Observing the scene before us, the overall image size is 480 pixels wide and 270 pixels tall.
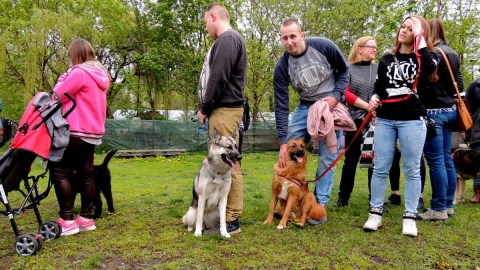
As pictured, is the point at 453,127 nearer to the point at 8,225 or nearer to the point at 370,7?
the point at 8,225

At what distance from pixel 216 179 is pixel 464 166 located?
400 centimetres

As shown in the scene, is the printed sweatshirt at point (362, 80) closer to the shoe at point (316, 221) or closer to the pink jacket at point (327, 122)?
the pink jacket at point (327, 122)

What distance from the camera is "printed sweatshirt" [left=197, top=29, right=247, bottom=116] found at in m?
3.62

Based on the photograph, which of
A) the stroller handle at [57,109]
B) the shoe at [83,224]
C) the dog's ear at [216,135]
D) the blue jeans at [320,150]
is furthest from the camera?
the blue jeans at [320,150]

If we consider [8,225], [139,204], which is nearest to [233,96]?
[139,204]

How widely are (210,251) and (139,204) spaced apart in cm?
247

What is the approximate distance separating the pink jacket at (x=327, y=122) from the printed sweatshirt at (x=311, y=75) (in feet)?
0.64

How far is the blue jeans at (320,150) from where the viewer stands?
Answer: 4473 millimetres

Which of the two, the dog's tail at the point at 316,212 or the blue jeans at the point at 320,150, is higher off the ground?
the blue jeans at the point at 320,150

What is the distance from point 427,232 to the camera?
12.5 feet

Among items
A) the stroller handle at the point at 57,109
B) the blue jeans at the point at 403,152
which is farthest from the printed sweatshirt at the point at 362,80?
the stroller handle at the point at 57,109

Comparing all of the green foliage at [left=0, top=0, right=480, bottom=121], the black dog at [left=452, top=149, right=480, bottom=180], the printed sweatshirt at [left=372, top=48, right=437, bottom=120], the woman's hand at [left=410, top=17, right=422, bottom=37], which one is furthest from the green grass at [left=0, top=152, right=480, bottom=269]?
the green foliage at [left=0, top=0, right=480, bottom=121]

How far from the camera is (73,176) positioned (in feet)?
14.0

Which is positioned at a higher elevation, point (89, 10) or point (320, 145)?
point (89, 10)
